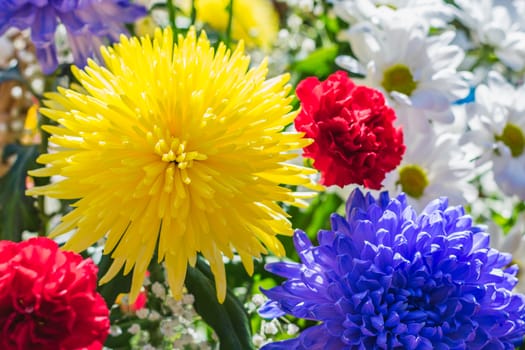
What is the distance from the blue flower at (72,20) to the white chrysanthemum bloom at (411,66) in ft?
0.49

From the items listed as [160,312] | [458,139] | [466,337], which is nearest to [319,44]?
[458,139]

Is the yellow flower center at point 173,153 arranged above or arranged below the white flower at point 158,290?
above

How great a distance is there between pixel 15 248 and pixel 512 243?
1.26 ft

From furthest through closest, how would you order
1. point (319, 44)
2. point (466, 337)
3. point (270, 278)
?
point (319, 44)
point (270, 278)
point (466, 337)

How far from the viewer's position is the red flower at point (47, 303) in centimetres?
34

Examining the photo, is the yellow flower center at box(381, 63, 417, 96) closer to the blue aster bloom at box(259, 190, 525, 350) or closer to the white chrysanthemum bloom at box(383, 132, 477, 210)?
the white chrysanthemum bloom at box(383, 132, 477, 210)

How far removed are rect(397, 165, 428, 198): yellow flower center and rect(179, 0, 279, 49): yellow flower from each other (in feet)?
0.73

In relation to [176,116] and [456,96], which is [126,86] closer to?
[176,116]

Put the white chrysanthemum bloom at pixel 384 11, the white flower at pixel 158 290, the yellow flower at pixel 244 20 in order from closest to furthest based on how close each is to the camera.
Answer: the white flower at pixel 158 290 < the white chrysanthemum bloom at pixel 384 11 < the yellow flower at pixel 244 20

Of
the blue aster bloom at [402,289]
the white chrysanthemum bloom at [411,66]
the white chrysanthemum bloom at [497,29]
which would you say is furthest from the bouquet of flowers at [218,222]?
the white chrysanthemum bloom at [497,29]

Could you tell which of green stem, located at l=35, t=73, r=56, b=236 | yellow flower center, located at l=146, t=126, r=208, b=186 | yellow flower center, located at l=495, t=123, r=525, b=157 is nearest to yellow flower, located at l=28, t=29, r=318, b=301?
yellow flower center, located at l=146, t=126, r=208, b=186

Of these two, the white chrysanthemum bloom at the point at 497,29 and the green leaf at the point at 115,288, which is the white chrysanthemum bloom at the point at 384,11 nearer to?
the white chrysanthemum bloom at the point at 497,29

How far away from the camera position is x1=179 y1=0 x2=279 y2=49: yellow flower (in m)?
0.73

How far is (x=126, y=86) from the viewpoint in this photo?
381 mm
